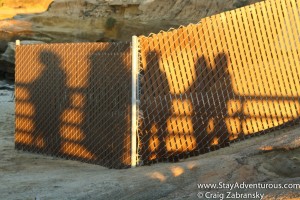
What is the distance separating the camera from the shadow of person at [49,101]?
9.48m

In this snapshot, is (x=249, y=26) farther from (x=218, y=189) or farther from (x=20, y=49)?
(x=20, y=49)

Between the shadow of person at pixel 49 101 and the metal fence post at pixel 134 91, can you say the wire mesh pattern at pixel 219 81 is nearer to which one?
the metal fence post at pixel 134 91

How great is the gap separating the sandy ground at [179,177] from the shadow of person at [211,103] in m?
0.27

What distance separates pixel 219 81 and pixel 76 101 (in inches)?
101

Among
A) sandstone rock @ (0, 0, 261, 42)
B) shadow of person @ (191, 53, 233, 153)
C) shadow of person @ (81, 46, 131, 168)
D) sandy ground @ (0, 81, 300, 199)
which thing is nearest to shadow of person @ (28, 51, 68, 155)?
shadow of person @ (81, 46, 131, 168)

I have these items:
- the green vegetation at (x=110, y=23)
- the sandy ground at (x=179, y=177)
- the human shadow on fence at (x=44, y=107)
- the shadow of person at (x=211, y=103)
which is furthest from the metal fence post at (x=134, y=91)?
the green vegetation at (x=110, y=23)

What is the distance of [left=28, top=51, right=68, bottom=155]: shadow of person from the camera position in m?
9.48

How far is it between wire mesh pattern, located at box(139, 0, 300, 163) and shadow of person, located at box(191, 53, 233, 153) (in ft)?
0.04

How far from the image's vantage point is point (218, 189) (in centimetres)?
533

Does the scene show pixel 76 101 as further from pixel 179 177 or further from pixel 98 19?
pixel 98 19

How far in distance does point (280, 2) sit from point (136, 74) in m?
2.63

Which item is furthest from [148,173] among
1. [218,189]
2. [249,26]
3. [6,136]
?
[6,136]

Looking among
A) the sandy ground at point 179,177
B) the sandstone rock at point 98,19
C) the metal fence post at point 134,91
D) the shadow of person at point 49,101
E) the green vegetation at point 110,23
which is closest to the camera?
the sandy ground at point 179,177

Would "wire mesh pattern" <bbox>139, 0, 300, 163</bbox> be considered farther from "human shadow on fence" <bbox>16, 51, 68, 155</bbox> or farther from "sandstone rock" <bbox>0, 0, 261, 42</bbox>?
"sandstone rock" <bbox>0, 0, 261, 42</bbox>
